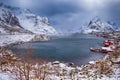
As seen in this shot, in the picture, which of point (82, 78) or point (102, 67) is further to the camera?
point (102, 67)

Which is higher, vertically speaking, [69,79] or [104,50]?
[104,50]

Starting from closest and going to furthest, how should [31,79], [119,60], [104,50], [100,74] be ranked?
[31,79] → [100,74] → [119,60] → [104,50]

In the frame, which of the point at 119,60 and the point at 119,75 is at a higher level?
the point at 119,60

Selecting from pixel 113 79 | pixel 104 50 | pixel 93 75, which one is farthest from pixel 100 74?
pixel 104 50

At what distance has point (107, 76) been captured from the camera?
1228 inches

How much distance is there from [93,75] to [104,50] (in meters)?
94.3

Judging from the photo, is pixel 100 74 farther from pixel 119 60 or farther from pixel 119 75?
pixel 119 60

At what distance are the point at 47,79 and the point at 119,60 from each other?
57.6 ft

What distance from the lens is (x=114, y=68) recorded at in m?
34.6

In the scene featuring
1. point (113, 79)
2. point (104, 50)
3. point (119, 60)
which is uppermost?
point (104, 50)

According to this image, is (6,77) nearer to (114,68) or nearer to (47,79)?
(47,79)

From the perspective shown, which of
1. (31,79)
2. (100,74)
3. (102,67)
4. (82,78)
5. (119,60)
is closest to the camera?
(31,79)

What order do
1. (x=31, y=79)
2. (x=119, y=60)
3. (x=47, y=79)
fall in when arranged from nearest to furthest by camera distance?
(x=31, y=79), (x=47, y=79), (x=119, y=60)

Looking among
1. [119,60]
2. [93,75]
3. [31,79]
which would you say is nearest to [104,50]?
[119,60]
